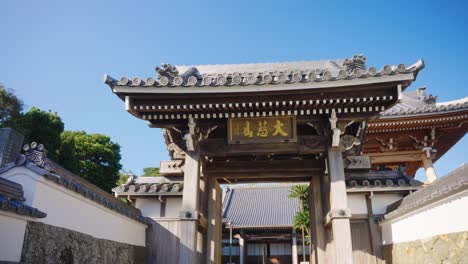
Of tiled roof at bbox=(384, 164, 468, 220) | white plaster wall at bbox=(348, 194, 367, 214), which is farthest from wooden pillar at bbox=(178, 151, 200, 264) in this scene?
tiled roof at bbox=(384, 164, 468, 220)

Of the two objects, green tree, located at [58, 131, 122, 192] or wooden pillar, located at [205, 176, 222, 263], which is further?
green tree, located at [58, 131, 122, 192]

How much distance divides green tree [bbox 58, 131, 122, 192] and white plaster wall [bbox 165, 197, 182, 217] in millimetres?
15924

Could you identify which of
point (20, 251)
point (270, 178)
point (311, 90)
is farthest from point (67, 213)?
point (270, 178)

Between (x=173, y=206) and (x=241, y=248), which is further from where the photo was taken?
(x=241, y=248)

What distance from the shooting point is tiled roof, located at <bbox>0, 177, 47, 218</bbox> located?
347 centimetres

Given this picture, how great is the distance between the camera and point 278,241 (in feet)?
66.6

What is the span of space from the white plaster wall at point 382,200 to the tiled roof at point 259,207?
1133cm

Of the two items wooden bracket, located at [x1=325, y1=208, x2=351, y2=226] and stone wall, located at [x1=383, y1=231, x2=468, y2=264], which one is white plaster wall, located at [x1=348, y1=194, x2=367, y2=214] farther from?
wooden bracket, located at [x1=325, y1=208, x2=351, y2=226]

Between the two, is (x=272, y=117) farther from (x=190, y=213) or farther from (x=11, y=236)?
(x=11, y=236)

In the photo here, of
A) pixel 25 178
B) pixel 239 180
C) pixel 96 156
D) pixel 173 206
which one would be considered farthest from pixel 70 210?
pixel 96 156

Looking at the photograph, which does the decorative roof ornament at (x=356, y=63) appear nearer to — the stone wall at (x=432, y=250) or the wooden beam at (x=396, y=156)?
the stone wall at (x=432, y=250)

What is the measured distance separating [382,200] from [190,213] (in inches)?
196

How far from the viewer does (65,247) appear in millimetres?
4641

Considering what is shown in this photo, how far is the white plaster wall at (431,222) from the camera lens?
4747 millimetres
